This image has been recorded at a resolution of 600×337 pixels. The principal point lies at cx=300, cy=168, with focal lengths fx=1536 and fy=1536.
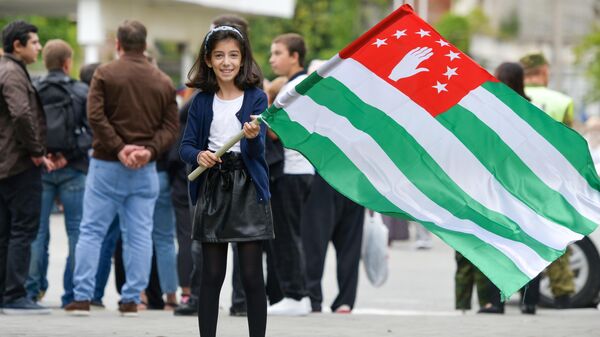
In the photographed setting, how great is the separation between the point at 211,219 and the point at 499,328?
302 cm

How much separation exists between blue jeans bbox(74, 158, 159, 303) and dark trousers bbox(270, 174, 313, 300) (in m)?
0.91

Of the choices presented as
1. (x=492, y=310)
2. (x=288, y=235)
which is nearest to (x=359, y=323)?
(x=288, y=235)

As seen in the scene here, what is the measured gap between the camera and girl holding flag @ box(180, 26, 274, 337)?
7.96 metres

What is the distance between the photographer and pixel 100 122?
10609mm

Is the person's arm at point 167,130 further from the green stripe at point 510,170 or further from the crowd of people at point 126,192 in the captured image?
the green stripe at point 510,170

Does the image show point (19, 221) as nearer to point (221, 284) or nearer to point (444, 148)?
point (221, 284)

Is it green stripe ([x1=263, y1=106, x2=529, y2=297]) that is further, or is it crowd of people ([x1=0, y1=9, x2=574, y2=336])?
crowd of people ([x1=0, y1=9, x2=574, y2=336])

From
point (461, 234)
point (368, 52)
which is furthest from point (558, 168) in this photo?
point (368, 52)

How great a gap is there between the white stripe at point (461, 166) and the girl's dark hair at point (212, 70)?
2.13 ft

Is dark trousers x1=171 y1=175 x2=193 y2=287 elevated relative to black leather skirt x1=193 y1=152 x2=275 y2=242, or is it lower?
lower

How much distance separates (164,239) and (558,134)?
4233 mm

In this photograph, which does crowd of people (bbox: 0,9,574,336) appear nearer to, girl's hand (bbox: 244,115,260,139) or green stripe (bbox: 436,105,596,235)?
girl's hand (bbox: 244,115,260,139)

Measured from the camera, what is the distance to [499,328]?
10.3 metres

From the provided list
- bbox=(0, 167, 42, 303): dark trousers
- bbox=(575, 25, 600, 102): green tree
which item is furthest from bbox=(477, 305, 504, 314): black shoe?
bbox=(575, 25, 600, 102): green tree
